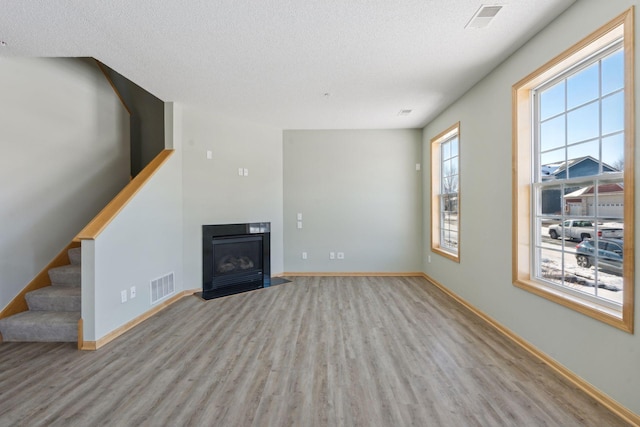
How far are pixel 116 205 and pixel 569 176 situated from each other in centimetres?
411

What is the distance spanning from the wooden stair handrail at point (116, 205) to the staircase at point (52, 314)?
70 centimetres

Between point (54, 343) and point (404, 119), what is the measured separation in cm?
511

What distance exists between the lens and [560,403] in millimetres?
1774

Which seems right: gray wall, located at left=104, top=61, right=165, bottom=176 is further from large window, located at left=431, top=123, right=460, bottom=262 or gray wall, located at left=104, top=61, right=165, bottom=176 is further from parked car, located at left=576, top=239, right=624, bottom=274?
parked car, located at left=576, top=239, right=624, bottom=274

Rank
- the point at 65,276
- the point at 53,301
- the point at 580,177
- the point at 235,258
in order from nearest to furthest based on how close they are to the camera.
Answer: the point at 580,177
the point at 53,301
the point at 65,276
the point at 235,258

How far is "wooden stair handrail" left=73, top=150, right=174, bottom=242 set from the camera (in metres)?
2.53

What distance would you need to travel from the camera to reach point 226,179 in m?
4.39

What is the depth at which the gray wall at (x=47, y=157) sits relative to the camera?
279cm

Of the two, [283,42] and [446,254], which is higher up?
[283,42]

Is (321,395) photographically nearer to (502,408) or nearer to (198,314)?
A: (502,408)

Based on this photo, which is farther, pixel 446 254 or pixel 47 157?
pixel 446 254

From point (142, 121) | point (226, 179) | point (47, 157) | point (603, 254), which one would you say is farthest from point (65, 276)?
point (603, 254)

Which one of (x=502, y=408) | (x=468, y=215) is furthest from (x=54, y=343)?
(x=468, y=215)

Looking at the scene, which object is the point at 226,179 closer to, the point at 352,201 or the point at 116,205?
the point at 116,205
